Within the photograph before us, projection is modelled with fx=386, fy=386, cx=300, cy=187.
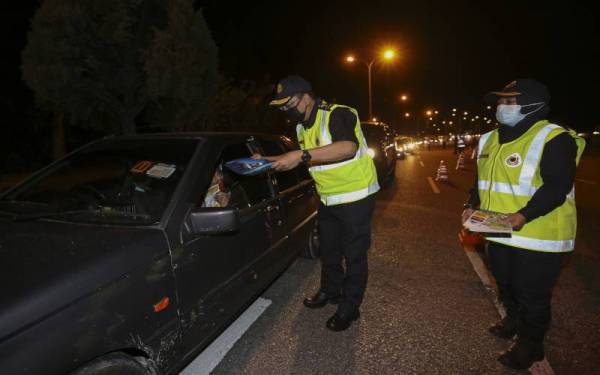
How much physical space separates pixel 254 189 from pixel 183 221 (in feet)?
3.44

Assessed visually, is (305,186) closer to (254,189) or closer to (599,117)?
(254,189)

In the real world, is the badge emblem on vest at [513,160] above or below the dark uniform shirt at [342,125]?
below

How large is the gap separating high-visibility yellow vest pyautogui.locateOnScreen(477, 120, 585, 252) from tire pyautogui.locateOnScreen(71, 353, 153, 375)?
2173 millimetres

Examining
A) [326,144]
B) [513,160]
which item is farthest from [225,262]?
[513,160]

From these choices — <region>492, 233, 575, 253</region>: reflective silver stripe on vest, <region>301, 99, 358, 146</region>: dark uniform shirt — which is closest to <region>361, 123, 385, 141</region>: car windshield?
<region>301, 99, 358, 146</region>: dark uniform shirt

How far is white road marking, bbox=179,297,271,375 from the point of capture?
8.43ft

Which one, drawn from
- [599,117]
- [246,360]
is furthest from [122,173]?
[599,117]

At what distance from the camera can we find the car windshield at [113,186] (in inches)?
89.8

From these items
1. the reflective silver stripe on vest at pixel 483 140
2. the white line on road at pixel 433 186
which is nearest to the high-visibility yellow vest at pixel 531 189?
the reflective silver stripe on vest at pixel 483 140

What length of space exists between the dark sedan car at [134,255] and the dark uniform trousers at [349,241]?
Result: 1.33 feet

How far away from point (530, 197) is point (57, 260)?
2526mm

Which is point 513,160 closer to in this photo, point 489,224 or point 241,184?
point 489,224

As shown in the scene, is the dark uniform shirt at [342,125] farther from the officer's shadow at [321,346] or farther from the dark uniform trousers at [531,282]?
the officer's shadow at [321,346]

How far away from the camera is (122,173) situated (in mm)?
2895
